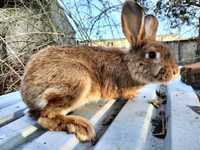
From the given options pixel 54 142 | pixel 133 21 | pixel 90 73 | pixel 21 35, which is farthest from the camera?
pixel 21 35

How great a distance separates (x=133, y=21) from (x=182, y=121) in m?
1.11

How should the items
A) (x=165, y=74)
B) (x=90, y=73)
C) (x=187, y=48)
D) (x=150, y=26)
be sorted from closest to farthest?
(x=90, y=73) → (x=165, y=74) → (x=150, y=26) → (x=187, y=48)

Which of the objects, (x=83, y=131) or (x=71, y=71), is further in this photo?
(x=71, y=71)

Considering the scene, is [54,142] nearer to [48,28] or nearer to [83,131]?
[83,131]

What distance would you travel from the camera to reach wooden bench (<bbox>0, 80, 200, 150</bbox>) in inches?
57.2

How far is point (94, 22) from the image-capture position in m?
4.96

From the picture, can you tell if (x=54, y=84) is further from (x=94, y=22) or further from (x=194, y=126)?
(x=94, y=22)

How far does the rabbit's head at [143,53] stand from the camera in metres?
2.45

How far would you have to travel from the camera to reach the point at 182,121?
1.68 m

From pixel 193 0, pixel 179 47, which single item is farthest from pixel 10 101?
pixel 193 0

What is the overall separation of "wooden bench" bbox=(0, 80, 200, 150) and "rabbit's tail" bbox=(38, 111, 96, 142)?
27mm

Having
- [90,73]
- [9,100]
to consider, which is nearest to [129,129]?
[90,73]

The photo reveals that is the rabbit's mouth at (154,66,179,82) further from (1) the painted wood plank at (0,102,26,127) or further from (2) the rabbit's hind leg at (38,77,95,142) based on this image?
(1) the painted wood plank at (0,102,26,127)

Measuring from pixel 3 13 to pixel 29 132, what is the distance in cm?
343
